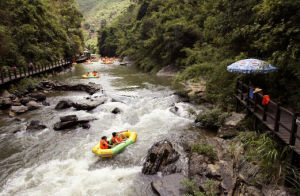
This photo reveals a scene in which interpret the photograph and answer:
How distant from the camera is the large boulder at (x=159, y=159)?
716 centimetres

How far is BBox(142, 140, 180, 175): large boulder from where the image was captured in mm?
7160

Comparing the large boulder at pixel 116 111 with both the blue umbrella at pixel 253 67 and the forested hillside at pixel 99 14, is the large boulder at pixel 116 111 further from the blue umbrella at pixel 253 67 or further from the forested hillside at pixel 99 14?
the forested hillside at pixel 99 14

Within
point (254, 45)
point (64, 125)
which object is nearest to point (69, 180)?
point (64, 125)

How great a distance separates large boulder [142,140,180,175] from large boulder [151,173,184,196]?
0.61 metres

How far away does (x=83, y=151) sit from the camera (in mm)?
8680

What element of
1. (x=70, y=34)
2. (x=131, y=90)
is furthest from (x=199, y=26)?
(x=70, y=34)

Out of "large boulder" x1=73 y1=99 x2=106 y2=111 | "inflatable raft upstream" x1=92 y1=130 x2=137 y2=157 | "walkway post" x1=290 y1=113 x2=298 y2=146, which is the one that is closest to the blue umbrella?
"walkway post" x1=290 y1=113 x2=298 y2=146

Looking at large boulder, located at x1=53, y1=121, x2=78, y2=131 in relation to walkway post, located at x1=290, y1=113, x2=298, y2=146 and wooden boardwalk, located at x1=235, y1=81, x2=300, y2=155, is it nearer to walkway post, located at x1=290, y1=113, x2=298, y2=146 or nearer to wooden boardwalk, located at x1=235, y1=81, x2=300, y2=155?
wooden boardwalk, located at x1=235, y1=81, x2=300, y2=155

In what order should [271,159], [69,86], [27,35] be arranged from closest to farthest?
[271,159], [69,86], [27,35]

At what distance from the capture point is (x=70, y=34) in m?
43.9

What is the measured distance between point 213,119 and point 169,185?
4590 mm

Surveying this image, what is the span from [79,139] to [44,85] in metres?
12.4

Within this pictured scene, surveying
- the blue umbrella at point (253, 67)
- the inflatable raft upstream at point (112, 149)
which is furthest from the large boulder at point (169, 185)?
the blue umbrella at point (253, 67)

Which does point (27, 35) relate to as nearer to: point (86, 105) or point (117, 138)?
point (86, 105)
